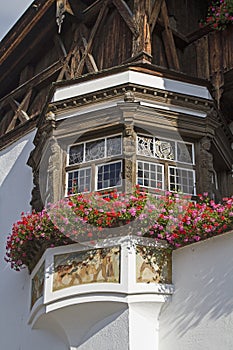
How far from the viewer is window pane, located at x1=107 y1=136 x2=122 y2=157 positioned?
10.2 metres

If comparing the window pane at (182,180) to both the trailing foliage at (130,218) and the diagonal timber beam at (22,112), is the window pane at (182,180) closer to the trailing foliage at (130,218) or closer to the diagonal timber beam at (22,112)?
the trailing foliage at (130,218)

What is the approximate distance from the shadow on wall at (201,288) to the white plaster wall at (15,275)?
198 cm

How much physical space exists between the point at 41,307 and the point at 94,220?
1.62 meters

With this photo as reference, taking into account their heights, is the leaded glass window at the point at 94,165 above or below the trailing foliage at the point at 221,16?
below

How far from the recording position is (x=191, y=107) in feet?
34.6

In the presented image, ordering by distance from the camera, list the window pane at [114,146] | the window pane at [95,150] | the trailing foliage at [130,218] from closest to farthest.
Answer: the trailing foliage at [130,218] < the window pane at [114,146] < the window pane at [95,150]

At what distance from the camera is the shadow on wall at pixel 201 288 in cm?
833

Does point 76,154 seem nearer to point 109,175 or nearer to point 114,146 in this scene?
point 114,146

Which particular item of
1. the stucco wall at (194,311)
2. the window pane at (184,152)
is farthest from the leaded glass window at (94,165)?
the stucco wall at (194,311)

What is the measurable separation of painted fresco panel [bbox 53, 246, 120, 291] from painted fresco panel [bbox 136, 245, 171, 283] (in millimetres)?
298

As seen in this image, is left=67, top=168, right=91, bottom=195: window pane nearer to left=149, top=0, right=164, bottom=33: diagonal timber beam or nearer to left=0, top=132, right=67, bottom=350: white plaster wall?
left=0, top=132, right=67, bottom=350: white plaster wall

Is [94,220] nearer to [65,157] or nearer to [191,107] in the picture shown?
[65,157]

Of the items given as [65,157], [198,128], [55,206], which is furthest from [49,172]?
[198,128]

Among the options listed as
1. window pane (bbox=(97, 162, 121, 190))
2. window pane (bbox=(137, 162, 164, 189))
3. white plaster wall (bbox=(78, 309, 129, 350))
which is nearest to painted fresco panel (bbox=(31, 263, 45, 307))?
white plaster wall (bbox=(78, 309, 129, 350))
